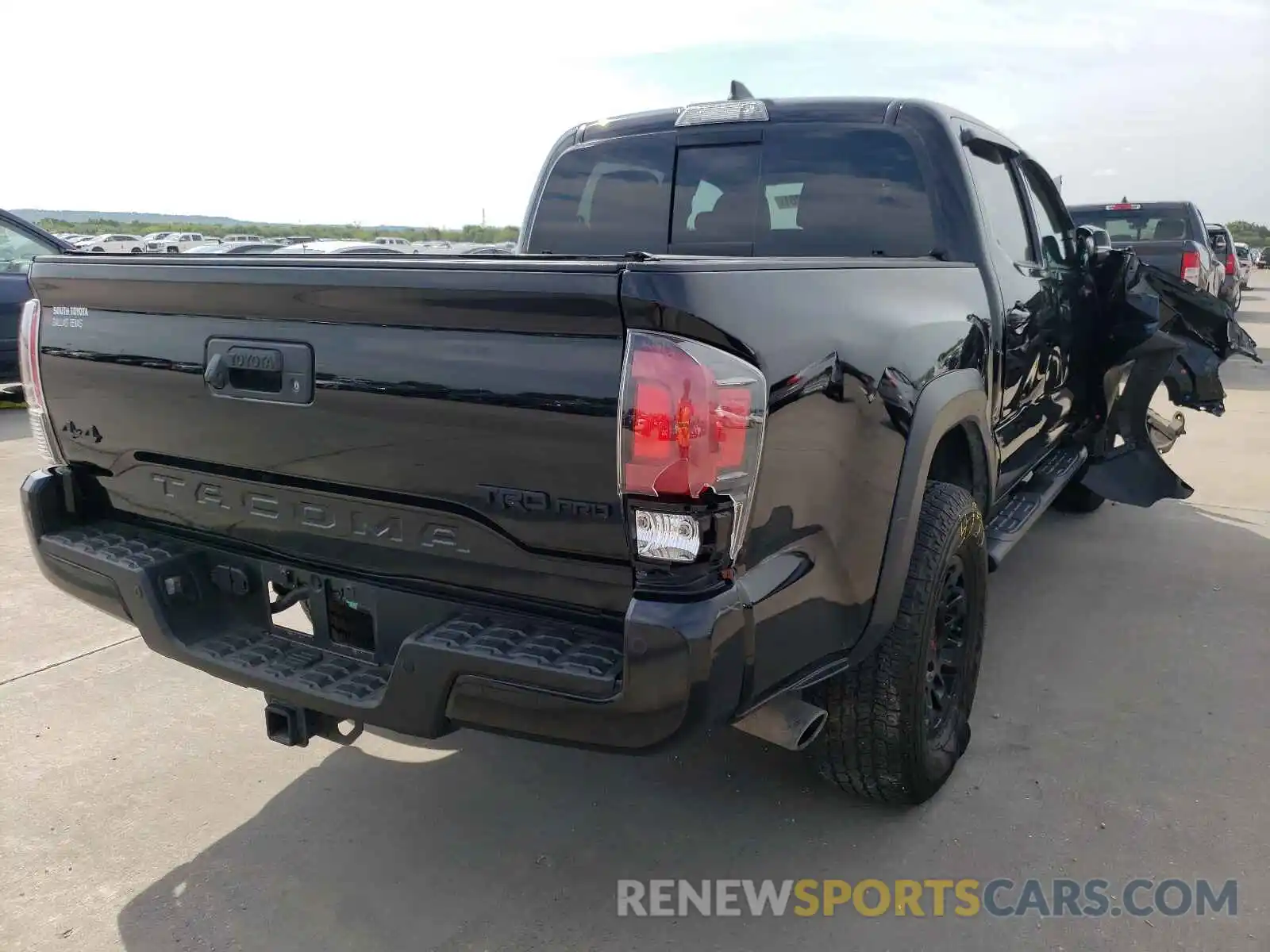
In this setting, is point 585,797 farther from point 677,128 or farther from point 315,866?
point 677,128

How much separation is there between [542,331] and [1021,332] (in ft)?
7.87

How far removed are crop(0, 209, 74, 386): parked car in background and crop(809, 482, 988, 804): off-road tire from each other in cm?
843

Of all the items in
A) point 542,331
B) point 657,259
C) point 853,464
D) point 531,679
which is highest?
point 657,259

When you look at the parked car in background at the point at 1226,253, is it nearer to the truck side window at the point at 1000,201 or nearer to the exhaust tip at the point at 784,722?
the truck side window at the point at 1000,201

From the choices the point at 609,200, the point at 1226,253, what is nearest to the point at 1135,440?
the point at 609,200

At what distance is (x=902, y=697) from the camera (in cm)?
255

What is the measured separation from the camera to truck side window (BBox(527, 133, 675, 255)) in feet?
12.3

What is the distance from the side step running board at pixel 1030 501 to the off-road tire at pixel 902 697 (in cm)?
78

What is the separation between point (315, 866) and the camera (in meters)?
2.63

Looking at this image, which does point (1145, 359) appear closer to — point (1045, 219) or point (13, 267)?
point (1045, 219)

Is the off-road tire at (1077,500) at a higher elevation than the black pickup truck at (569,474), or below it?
below

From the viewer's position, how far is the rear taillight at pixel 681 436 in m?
1.81

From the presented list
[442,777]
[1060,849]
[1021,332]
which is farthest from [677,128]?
[1060,849]

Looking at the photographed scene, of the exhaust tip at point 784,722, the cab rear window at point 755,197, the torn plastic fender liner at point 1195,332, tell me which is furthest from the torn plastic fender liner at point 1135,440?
the exhaust tip at point 784,722
